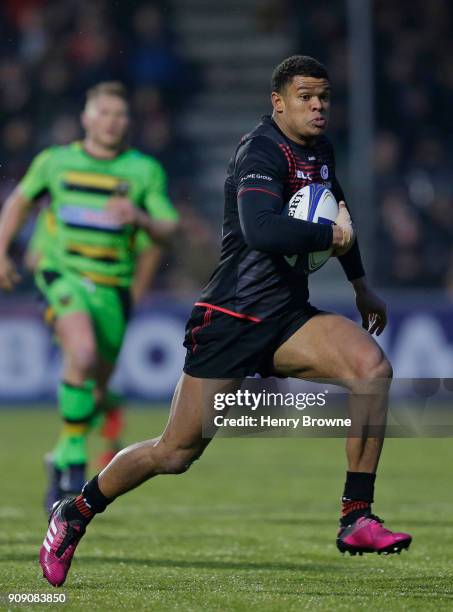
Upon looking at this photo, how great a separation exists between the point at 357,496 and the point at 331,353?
0.55 meters

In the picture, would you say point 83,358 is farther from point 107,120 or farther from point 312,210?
point 312,210

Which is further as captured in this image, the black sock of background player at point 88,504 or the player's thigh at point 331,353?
the black sock of background player at point 88,504

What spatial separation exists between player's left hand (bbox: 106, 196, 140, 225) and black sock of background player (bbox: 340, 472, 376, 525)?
11.8ft

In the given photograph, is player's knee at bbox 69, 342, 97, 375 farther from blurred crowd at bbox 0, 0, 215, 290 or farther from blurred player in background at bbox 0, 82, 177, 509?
blurred crowd at bbox 0, 0, 215, 290

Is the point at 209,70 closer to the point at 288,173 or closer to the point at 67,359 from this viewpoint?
the point at 67,359

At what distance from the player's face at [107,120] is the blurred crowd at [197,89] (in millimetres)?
6453

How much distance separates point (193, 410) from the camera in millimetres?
5770

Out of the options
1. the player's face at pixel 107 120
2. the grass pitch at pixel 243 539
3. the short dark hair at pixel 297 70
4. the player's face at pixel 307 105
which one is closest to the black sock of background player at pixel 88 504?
the grass pitch at pixel 243 539

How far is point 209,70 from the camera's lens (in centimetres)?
1983

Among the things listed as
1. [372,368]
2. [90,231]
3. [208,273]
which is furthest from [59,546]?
[208,273]

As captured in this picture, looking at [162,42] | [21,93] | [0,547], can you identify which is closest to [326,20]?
[162,42]

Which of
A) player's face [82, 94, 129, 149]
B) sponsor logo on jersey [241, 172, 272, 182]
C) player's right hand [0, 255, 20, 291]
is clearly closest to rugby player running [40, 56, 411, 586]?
sponsor logo on jersey [241, 172, 272, 182]

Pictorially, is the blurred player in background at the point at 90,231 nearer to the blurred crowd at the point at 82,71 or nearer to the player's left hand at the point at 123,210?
the player's left hand at the point at 123,210

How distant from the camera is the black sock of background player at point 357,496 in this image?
18.6ft
